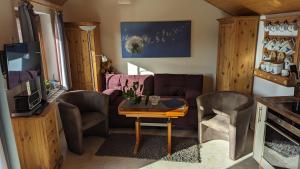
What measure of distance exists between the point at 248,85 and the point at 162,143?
1755 millimetres

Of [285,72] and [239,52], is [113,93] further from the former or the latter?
[285,72]

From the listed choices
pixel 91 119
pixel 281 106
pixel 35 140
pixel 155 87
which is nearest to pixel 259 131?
pixel 281 106

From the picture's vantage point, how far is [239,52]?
3746 millimetres

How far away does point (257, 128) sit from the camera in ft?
9.08

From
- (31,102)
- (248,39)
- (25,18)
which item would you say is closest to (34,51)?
(25,18)

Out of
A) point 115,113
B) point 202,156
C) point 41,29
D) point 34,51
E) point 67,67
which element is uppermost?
point 41,29

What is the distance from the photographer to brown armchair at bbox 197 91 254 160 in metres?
2.90

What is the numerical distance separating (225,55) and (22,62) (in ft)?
10.2

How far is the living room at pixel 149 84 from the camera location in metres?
2.56

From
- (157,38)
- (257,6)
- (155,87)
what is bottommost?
(155,87)

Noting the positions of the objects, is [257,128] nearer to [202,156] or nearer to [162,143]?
[202,156]

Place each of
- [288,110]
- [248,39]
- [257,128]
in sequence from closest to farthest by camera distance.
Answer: [288,110], [257,128], [248,39]

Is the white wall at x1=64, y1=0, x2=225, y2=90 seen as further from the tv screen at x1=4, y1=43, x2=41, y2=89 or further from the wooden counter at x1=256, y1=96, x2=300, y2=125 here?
the wooden counter at x1=256, y1=96, x2=300, y2=125

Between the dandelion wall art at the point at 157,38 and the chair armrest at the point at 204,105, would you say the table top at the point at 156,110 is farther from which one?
the dandelion wall art at the point at 157,38
